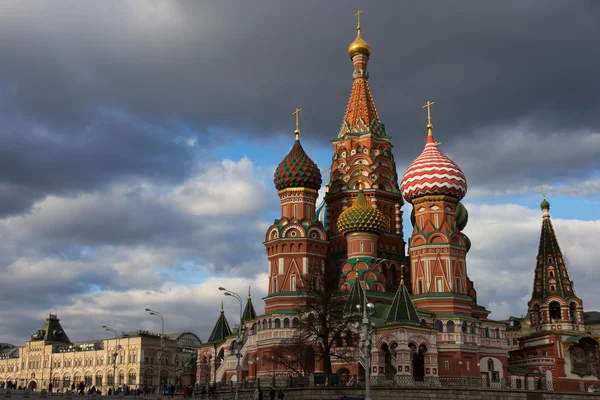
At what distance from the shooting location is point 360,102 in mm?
66438

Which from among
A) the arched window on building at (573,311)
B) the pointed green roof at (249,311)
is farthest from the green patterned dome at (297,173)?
the arched window on building at (573,311)

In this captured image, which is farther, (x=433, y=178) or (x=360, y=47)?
(x=360, y=47)

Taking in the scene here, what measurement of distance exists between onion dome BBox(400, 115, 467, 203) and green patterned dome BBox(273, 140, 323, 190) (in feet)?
24.1

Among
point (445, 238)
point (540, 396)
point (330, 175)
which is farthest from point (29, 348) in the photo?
point (540, 396)

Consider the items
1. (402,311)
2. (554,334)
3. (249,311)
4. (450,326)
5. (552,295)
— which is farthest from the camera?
(249,311)

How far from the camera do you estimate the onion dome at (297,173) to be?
190 feet

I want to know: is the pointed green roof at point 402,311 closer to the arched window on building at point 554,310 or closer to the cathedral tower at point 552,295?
the cathedral tower at point 552,295

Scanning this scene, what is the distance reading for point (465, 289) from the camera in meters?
54.5

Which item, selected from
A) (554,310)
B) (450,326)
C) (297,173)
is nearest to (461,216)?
(554,310)

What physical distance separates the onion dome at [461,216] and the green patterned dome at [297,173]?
43.4 ft

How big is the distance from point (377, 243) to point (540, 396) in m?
21.1

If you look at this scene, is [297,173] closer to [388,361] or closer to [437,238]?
[437,238]

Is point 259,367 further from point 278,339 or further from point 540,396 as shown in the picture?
point 540,396

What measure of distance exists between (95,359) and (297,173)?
53126 mm
